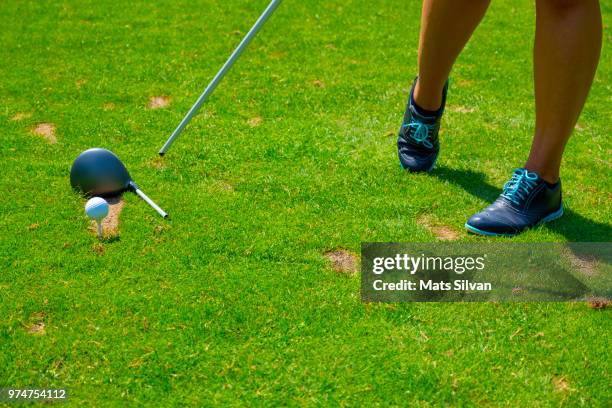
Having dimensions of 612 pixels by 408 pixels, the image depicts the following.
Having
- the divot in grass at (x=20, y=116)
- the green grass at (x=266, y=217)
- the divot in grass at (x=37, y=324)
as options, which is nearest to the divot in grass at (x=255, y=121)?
the green grass at (x=266, y=217)

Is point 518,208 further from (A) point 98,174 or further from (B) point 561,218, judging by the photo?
(A) point 98,174

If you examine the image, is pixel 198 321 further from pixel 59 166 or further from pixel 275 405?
pixel 59 166

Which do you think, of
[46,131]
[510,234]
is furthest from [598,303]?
Result: [46,131]

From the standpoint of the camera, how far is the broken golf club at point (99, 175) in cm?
353

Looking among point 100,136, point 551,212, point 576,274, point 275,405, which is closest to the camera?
point 275,405

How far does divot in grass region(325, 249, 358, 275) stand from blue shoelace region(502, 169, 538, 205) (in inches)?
31.7

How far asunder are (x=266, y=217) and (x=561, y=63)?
1484mm

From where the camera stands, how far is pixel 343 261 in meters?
3.16

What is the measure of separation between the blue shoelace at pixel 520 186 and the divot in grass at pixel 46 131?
8.30 feet

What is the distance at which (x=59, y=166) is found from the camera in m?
3.89

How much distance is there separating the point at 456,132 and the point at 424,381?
2.22 m

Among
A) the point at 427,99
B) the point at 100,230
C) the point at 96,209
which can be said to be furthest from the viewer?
the point at 427,99

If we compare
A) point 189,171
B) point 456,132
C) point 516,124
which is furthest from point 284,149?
point 516,124

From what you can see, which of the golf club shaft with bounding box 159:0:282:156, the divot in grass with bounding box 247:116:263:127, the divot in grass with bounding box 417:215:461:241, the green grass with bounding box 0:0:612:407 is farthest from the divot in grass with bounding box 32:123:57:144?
the divot in grass with bounding box 417:215:461:241
